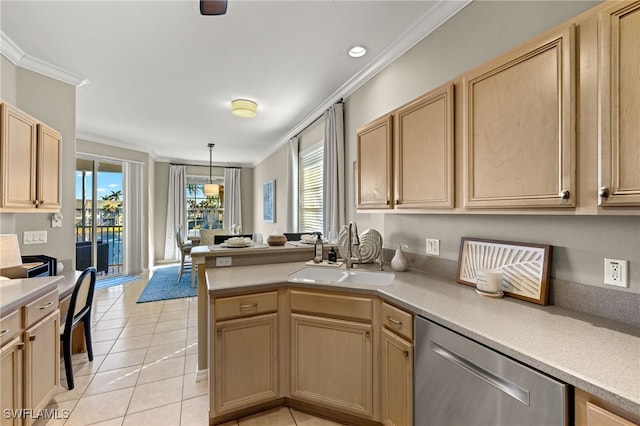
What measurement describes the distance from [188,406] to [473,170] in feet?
7.89

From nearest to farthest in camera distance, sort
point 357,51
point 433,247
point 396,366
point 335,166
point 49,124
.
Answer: point 396,366, point 433,247, point 357,51, point 49,124, point 335,166

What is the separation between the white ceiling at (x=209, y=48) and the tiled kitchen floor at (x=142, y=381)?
274cm

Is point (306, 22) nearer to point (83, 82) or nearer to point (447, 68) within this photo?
A: point (447, 68)

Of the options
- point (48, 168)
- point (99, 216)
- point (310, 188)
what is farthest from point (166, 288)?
point (310, 188)

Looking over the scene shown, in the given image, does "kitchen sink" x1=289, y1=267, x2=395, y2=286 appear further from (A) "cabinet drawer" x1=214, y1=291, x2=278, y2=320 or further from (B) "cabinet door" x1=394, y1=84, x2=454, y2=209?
(B) "cabinet door" x1=394, y1=84, x2=454, y2=209

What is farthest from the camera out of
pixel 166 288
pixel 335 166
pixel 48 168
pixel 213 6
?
pixel 166 288

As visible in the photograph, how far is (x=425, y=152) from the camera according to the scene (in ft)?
5.74

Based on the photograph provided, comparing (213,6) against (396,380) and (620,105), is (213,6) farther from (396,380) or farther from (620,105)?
(396,380)

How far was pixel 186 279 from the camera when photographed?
563 centimetres

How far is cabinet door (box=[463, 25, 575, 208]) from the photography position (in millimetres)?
1090

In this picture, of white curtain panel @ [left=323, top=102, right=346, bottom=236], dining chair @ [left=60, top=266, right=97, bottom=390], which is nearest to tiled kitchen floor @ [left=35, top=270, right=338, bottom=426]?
dining chair @ [left=60, top=266, right=97, bottom=390]

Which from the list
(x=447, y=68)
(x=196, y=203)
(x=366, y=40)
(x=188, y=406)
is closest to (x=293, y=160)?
(x=366, y=40)

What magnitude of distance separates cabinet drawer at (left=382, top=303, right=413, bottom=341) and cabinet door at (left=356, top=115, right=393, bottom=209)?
29.2 inches

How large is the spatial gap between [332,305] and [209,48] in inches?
90.5
